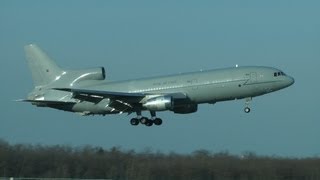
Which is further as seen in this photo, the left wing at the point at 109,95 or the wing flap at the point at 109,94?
the left wing at the point at 109,95

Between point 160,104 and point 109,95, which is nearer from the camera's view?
point 160,104

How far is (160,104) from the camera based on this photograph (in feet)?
307

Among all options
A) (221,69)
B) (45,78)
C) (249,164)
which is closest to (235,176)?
(249,164)

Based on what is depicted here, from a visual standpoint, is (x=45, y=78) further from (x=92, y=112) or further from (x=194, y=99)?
(x=194, y=99)

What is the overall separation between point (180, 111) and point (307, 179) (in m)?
11.9

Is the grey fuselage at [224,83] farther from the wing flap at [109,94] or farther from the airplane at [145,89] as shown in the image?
the wing flap at [109,94]

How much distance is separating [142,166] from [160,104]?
8549 mm

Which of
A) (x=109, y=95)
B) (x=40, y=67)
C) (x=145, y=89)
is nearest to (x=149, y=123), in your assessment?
(x=145, y=89)

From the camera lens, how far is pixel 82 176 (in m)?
99.3

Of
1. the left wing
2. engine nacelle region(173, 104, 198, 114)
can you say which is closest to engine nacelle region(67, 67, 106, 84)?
the left wing

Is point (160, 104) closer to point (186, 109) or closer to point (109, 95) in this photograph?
point (109, 95)

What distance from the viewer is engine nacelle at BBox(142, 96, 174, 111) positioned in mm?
93250

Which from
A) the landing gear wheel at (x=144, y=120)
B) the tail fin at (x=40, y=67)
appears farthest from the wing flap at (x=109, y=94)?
the tail fin at (x=40, y=67)

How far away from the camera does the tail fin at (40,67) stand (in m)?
103
